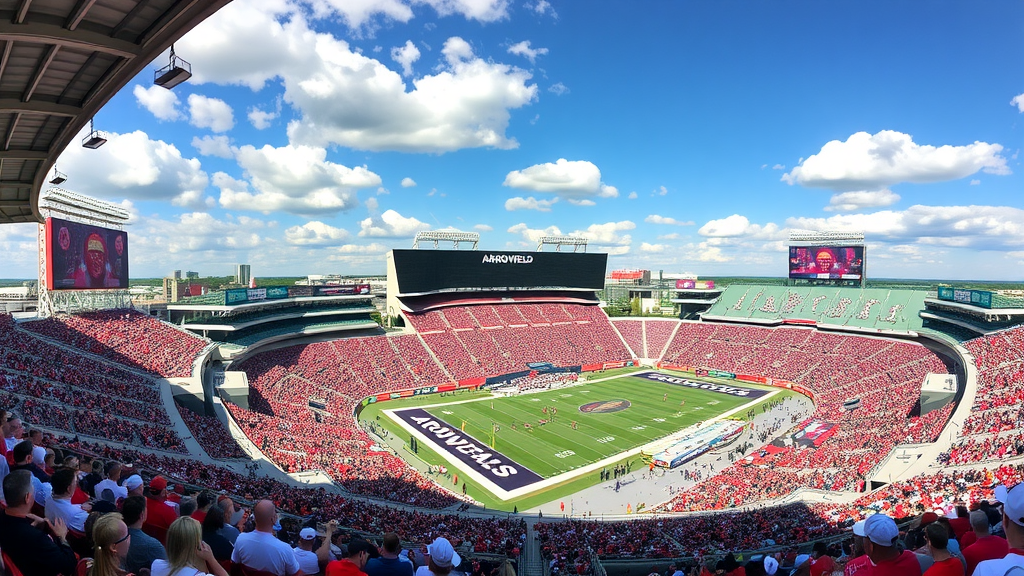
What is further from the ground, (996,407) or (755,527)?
(996,407)

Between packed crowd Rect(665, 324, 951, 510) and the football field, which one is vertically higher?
packed crowd Rect(665, 324, 951, 510)

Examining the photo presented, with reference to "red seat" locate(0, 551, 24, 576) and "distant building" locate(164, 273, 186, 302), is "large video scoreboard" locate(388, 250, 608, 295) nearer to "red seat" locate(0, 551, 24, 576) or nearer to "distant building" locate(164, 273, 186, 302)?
"distant building" locate(164, 273, 186, 302)

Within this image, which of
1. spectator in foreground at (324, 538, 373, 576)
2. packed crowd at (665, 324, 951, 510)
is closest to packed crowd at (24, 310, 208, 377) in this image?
packed crowd at (665, 324, 951, 510)

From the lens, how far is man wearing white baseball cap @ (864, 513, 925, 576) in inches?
160

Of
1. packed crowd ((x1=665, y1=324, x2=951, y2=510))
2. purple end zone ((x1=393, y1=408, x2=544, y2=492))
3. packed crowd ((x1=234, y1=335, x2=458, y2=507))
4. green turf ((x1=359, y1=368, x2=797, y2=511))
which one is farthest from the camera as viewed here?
purple end zone ((x1=393, y1=408, x2=544, y2=492))

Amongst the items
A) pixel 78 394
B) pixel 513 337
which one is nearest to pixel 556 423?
pixel 513 337

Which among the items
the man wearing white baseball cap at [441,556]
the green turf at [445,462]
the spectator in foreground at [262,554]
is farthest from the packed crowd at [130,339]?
the man wearing white baseball cap at [441,556]

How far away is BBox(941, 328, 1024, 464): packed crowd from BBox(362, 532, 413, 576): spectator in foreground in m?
22.4

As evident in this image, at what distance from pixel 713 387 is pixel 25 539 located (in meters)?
52.3

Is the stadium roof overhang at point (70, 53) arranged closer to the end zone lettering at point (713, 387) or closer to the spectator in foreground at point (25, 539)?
the spectator in foreground at point (25, 539)

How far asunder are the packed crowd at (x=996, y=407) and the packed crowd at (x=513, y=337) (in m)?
34.2

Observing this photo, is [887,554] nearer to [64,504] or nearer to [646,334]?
[64,504]

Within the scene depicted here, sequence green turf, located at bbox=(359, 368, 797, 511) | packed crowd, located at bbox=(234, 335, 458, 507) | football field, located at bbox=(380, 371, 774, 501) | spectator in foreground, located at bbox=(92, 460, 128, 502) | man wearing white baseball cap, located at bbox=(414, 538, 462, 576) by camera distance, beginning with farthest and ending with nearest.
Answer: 1. football field, located at bbox=(380, 371, 774, 501)
2. green turf, located at bbox=(359, 368, 797, 511)
3. packed crowd, located at bbox=(234, 335, 458, 507)
4. spectator in foreground, located at bbox=(92, 460, 128, 502)
5. man wearing white baseball cap, located at bbox=(414, 538, 462, 576)

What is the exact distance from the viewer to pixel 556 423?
39.3 meters
